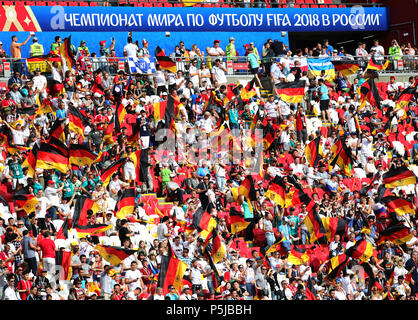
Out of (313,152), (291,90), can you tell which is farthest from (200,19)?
(313,152)

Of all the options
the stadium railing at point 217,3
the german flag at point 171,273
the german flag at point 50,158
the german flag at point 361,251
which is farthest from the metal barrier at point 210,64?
the german flag at point 361,251

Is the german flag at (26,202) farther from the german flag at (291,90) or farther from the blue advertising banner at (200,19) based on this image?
the blue advertising banner at (200,19)

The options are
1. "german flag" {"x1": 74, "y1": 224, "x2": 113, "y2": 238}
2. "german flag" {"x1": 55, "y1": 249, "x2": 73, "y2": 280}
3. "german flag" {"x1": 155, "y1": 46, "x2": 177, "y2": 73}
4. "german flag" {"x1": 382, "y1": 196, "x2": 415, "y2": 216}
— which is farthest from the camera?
"german flag" {"x1": 155, "y1": 46, "x2": 177, "y2": 73}

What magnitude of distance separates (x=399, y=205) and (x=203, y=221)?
4361 mm

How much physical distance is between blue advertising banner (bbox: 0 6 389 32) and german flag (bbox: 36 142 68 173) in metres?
8.82

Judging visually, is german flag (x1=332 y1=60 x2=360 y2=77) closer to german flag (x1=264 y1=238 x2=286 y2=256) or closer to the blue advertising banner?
the blue advertising banner

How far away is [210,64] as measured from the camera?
74.9 feet

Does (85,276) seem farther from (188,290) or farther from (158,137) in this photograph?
(158,137)

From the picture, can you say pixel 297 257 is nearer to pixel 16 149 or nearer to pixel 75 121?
pixel 75 121

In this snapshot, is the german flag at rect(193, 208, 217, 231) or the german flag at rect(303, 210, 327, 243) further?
the german flag at rect(303, 210, 327, 243)

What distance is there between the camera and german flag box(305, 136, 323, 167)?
19062 mm

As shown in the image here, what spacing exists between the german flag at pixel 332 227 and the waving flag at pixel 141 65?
6.76 m

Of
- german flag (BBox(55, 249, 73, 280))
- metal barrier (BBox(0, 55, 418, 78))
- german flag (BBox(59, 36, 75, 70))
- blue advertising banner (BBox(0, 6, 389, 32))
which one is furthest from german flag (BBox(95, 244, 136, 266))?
blue advertising banner (BBox(0, 6, 389, 32))
